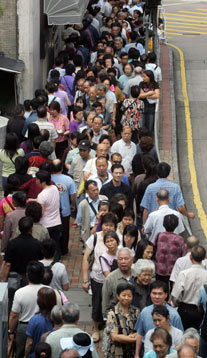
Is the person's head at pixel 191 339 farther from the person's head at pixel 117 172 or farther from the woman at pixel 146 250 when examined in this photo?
the person's head at pixel 117 172

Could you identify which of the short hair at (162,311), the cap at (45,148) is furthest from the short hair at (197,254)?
the cap at (45,148)

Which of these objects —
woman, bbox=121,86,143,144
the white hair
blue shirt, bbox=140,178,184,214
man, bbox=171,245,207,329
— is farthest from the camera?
woman, bbox=121,86,143,144

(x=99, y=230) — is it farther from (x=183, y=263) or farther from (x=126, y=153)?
(x=126, y=153)

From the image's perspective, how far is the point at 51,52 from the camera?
934 inches

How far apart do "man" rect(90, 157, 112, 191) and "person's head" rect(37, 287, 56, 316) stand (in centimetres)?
419

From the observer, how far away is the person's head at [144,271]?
31.7 ft

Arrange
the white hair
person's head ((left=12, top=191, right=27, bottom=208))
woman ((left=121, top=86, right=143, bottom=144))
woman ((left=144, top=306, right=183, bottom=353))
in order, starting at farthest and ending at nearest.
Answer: woman ((left=121, top=86, right=143, bottom=144)), person's head ((left=12, top=191, right=27, bottom=208)), the white hair, woman ((left=144, top=306, right=183, bottom=353))

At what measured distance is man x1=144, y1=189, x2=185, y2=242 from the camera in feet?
37.6

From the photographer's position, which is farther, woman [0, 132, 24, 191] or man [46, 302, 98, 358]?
woman [0, 132, 24, 191]

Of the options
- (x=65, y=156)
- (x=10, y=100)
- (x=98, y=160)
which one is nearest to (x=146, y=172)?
(x=98, y=160)

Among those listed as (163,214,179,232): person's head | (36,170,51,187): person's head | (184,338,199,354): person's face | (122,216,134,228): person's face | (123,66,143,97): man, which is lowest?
(184,338,199,354): person's face

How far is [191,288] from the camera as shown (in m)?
9.80

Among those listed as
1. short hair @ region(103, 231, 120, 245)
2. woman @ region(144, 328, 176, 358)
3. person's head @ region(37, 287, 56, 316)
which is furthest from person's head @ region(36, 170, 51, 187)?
woman @ region(144, 328, 176, 358)

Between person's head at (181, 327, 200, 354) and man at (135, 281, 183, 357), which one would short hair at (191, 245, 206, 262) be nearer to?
man at (135, 281, 183, 357)
